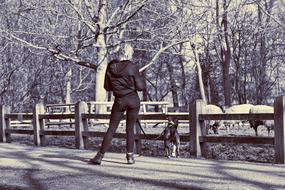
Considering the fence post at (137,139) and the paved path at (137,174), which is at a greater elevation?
the fence post at (137,139)

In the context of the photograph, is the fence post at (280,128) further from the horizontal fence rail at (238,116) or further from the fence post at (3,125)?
the fence post at (3,125)

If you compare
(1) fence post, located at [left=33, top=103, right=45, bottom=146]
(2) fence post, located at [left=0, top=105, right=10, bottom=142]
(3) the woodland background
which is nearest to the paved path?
(1) fence post, located at [left=33, top=103, right=45, bottom=146]

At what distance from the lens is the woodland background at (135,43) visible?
1057 inches

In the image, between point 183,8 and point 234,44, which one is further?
point 234,44

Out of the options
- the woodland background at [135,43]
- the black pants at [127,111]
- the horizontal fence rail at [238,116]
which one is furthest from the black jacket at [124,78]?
the woodland background at [135,43]

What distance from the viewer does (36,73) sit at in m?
45.7

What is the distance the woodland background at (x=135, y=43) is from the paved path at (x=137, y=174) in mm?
13907

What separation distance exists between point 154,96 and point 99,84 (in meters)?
44.2

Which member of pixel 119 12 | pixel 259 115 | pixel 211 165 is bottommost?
pixel 211 165

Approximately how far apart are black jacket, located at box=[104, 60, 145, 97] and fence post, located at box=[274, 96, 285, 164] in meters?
2.49

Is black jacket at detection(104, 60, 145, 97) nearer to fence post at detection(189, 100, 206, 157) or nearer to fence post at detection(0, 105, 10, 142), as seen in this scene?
fence post at detection(189, 100, 206, 157)

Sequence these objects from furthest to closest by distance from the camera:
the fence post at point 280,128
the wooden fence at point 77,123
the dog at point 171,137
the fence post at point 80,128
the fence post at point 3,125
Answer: the fence post at point 3,125, the fence post at point 80,128, the wooden fence at point 77,123, the dog at point 171,137, the fence post at point 280,128

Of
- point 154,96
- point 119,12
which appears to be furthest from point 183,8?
point 154,96

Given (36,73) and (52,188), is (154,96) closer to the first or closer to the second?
(36,73)
